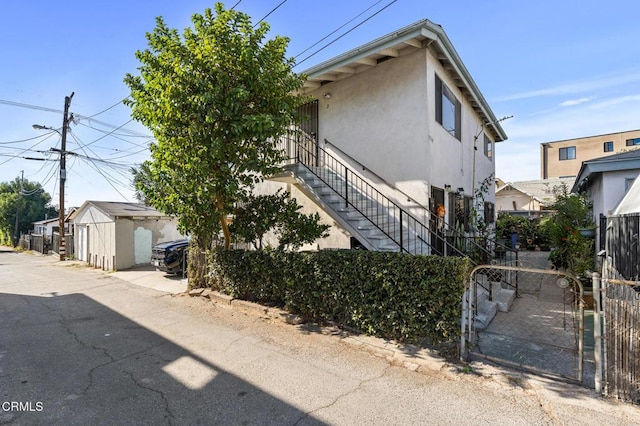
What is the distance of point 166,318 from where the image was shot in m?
5.95

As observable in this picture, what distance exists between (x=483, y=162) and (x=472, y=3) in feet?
26.5

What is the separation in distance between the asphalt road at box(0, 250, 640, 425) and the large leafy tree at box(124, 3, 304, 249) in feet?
8.73

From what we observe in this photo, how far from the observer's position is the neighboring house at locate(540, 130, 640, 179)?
103ft

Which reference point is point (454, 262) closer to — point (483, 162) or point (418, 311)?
point (418, 311)

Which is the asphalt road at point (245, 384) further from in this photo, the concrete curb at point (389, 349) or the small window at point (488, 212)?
the small window at point (488, 212)

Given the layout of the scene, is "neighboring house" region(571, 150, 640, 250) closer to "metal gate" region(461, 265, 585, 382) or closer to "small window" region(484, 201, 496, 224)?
"metal gate" region(461, 265, 585, 382)

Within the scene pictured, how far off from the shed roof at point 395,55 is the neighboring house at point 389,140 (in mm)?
24

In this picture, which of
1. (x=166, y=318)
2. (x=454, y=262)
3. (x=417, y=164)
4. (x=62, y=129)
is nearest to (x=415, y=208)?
(x=417, y=164)

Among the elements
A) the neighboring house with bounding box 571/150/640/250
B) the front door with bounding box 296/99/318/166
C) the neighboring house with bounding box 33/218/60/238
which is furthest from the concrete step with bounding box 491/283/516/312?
the neighboring house with bounding box 33/218/60/238

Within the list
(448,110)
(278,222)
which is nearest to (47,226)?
(278,222)

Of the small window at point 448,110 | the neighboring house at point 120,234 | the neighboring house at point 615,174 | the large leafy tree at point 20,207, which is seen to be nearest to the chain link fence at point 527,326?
the neighboring house at point 615,174

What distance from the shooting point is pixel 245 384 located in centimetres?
337

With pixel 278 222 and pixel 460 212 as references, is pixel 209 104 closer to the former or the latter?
pixel 278 222

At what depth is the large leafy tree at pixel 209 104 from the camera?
5.44m
